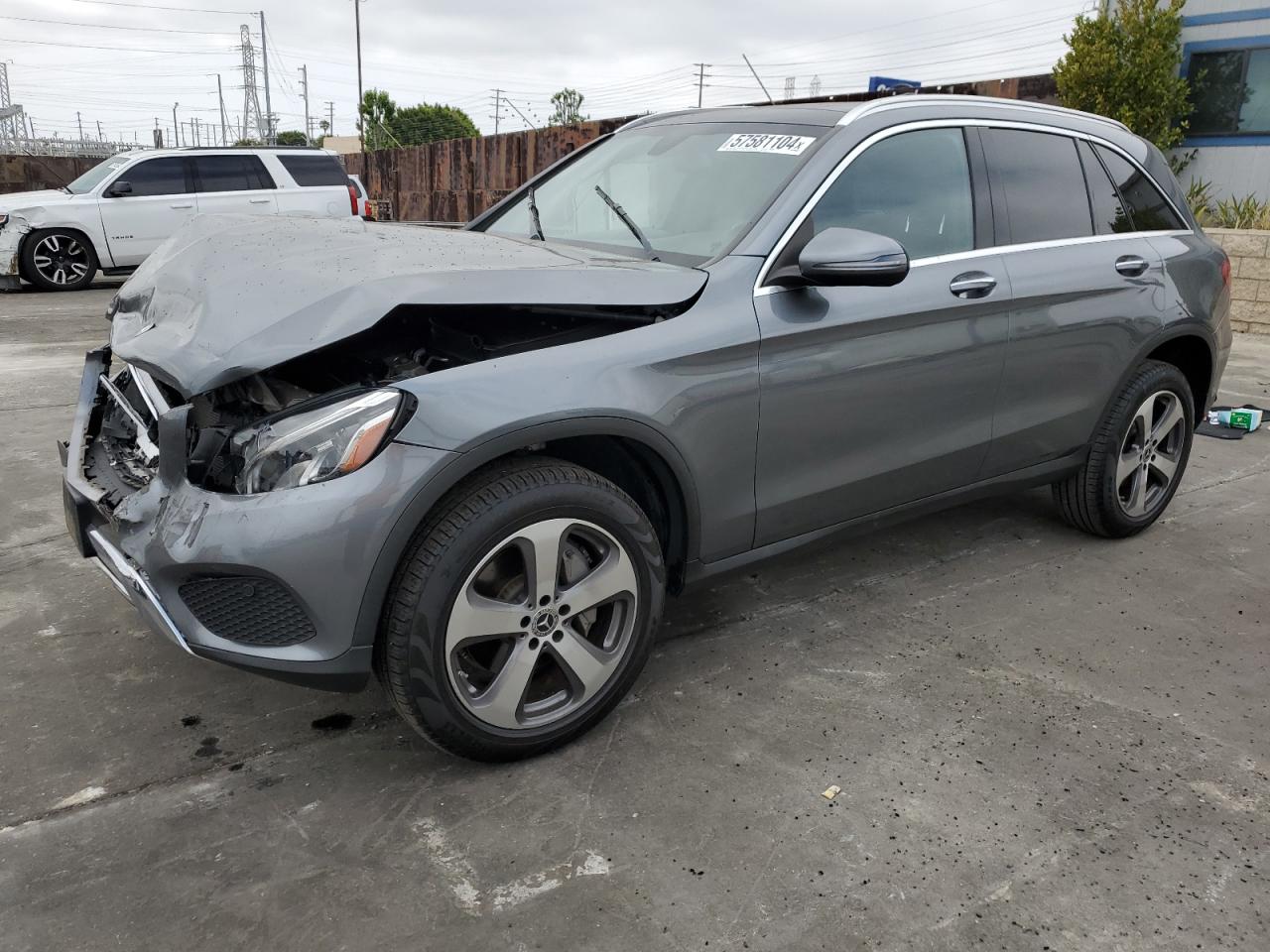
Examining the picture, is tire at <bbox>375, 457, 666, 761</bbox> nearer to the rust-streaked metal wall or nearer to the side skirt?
the side skirt

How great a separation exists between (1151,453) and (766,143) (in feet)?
7.42

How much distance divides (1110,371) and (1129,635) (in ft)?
3.42

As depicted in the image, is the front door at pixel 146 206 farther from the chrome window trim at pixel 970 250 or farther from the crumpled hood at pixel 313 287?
the chrome window trim at pixel 970 250

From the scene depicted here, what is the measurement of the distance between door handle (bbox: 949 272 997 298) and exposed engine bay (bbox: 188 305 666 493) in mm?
1153

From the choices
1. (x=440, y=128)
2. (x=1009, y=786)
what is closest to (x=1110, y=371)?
(x=1009, y=786)

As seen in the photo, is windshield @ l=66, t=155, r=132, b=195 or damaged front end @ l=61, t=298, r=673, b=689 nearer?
damaged front end @ l=61, t=298, r=673, b=689

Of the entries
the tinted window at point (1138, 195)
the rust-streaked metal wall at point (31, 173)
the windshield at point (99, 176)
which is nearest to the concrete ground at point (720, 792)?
the tinted window at point (1138, 195)

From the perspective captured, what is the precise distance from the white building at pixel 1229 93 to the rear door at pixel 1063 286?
10790mm

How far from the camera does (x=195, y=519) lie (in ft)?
7.39

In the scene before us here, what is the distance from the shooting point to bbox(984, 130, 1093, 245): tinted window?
352 centimetres

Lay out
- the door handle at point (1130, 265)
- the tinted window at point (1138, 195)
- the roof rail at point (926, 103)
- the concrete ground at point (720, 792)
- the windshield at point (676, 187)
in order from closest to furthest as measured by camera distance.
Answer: the concrete ground at point (720, 792)
the windshield at point (676, 187)
the roof rail at point (926, 103)
the door handle at point (1130, 265)
the tinted window at point (1138, 195)

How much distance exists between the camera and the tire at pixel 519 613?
90.7 inches

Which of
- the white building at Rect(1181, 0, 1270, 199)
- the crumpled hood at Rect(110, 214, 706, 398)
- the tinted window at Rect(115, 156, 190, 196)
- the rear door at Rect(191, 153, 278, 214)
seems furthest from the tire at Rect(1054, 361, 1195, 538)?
the tinted window at Rect(115, 156, 190, 196)

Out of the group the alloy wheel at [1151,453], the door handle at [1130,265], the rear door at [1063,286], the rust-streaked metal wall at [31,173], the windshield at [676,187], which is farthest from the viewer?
the rust-streaked metal wall at [31,173]
